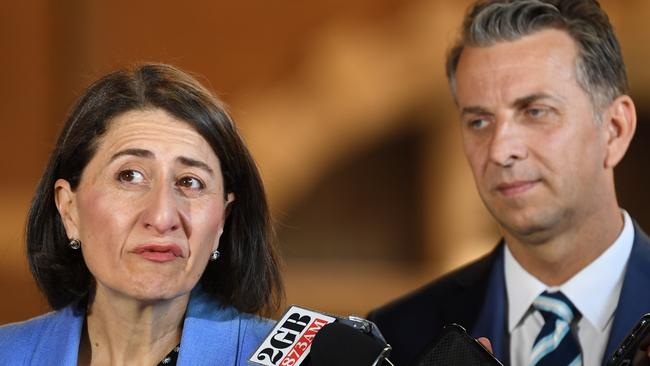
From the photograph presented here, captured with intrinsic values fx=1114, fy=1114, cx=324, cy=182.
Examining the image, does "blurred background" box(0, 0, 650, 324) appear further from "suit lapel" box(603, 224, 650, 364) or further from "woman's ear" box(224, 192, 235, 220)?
"woman's ear" box(224, 192, 235, 220)

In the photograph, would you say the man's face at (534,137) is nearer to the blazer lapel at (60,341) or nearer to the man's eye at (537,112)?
the man's eye at (537,112)

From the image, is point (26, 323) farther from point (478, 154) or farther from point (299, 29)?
point (299, 29)

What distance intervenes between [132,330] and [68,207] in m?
0.25

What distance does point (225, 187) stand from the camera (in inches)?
80.3

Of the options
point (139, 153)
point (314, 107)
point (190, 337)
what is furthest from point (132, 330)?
point (314, 107)

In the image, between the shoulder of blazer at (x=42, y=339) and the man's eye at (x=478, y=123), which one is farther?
the man's eye at (x=478, y=123)

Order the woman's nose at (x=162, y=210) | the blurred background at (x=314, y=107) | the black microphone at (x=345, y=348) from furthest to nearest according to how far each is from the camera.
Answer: the blurred background at (x=314, y=107), the woman's nose at (x=162, y=210), the black microphone at (x=345, y=348)

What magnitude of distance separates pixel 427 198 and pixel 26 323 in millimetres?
2795

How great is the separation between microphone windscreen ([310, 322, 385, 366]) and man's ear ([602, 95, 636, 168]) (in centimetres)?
109

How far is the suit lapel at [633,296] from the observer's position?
2330 mm

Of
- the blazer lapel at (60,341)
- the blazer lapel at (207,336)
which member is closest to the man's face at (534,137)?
the blazer lapel at (207,336)

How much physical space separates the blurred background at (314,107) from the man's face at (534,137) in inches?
80.8

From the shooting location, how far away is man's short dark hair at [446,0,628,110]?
8.31 ft

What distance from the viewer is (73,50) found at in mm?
4699
